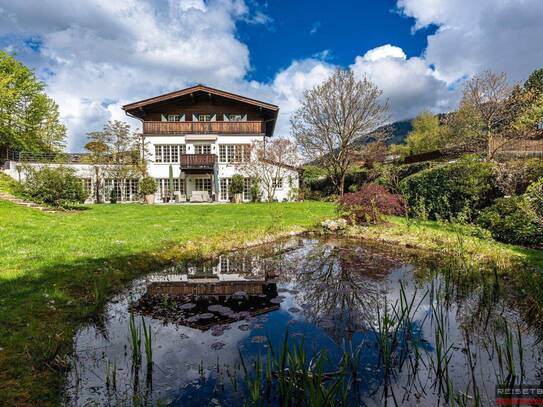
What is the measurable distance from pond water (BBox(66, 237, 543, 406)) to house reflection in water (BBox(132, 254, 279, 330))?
0.10 ft

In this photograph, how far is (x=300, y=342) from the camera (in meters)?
3.61

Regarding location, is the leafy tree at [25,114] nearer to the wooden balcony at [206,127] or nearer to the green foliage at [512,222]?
the wooden balcony at [206,127]

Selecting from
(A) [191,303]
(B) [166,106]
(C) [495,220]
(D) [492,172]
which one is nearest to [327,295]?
(A) [191,303]

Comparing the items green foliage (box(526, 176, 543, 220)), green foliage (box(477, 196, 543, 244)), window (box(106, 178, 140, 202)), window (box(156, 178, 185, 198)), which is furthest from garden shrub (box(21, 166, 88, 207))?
green foliage (box(526, 176, 543, 220))

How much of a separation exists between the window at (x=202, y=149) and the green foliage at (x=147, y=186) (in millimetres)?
6043

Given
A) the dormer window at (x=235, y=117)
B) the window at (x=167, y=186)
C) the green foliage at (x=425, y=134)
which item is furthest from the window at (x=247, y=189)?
the green foliage at (x=425, y=134)

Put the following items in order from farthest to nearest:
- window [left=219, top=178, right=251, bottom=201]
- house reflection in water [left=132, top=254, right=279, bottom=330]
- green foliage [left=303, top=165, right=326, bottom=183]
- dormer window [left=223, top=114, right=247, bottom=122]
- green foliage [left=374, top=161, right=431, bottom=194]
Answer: dormer window [left=223, top=114, right=247, bottom=122]
window [left=219, top=178, right=251, bottom=201]
green foliage [left=303, top=165, right=326, bottom=183]
green foliage [left=374, top=161, right=431, bottom=194]
house reflection in water [left=132, top=254, right=279, bottom=330]

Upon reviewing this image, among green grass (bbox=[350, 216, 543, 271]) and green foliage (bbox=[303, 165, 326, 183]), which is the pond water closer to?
green grass (bbox=[350, 216, 543, 271])

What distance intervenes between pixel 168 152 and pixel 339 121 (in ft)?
52.2

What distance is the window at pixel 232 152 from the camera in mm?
28547

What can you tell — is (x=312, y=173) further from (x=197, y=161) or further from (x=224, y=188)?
(x=197, y=161)

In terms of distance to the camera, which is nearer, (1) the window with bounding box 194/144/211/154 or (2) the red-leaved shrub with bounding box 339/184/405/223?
(2) the red-leaved shrub with bounding box 339/184/405/223

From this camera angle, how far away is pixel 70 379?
9.86 ft

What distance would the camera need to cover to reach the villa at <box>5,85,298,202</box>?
91.4 feet
